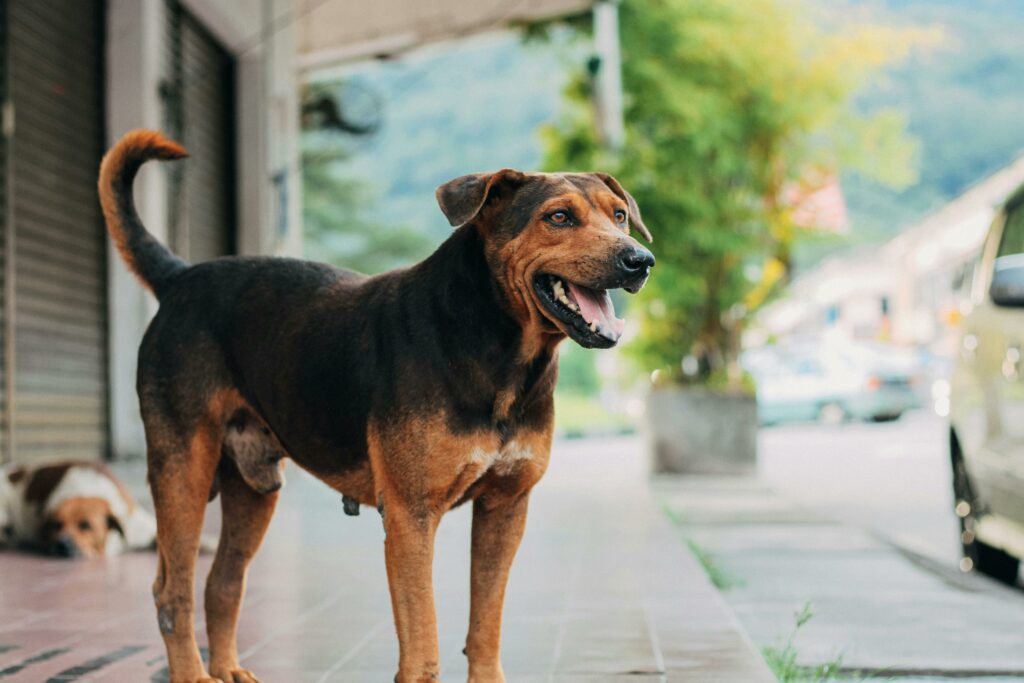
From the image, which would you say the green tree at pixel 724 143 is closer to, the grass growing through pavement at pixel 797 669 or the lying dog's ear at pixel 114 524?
the lying dog's ear at pixel 114 524

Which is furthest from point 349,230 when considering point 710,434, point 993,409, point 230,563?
point 230,563

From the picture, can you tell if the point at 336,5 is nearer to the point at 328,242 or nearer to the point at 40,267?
the point at 40,267

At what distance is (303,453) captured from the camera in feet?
12.5

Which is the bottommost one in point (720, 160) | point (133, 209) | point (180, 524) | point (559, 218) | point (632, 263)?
point (180, 524)

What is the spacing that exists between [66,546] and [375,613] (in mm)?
2824

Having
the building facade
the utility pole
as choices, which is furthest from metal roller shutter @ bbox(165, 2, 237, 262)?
the utility pole

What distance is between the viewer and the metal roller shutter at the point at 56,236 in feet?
33.7

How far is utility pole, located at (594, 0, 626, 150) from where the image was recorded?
567 inches

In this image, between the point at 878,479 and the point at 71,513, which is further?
the point at 878,479

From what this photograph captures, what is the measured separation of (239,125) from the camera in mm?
15344

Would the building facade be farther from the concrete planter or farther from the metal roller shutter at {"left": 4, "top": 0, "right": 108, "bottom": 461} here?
the concrete planter

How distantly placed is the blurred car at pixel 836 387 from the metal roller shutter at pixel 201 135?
59.0 ft

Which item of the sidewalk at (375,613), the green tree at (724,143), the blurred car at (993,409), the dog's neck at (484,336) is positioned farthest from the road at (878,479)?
the dog's neck at (484,336)

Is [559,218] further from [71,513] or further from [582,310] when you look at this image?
[71,513]
